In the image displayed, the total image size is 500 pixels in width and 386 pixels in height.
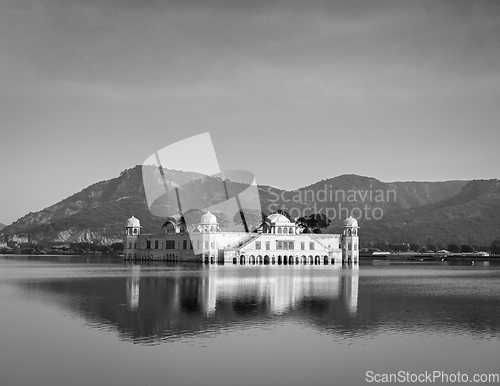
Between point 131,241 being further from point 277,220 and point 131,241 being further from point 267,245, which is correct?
point 267,245

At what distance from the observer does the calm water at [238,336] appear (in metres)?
20.8

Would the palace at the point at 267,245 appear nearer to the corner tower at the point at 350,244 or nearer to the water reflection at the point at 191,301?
the corner tower at the point at 350,244

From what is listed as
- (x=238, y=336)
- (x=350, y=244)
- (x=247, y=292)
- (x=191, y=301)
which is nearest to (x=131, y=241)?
(x=350, y=244)

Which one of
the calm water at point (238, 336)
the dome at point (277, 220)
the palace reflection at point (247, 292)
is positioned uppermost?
the dome at point (277, 220)

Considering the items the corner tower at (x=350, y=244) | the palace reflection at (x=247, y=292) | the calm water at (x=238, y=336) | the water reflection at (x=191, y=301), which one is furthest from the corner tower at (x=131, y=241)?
the calm water at (x=238, y=336)

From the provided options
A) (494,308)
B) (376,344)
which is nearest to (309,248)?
(494,308)

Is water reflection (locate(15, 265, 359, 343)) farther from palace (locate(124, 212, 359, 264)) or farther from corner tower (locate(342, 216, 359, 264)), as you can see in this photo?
corner tower (locate(342, 216, 359, 264))

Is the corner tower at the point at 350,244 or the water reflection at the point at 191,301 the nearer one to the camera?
the water reflection at the point at 191,301

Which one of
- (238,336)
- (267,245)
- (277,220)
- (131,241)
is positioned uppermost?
(277,220)

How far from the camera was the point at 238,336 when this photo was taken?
2617 centimetres

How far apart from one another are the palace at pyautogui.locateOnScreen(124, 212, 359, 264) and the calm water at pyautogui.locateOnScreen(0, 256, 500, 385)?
160 feet

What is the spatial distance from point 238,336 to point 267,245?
222 feet

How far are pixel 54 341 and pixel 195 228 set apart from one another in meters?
89.7

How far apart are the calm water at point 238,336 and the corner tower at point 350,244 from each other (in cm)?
5620
